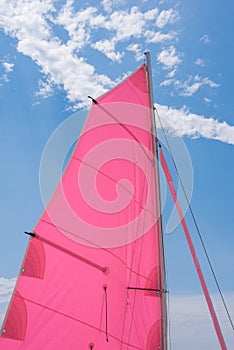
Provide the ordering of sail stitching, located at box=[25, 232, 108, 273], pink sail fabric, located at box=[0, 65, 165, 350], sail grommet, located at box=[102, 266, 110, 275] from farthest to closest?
sail grommet, located at box=[102, 266, 110, 275] → sail stitching, located at box=[25, 232, 108, 273] → pink sail fabric, located at box=[0, 65, 165, 350]

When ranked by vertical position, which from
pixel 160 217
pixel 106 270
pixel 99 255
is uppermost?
pixel 160 217

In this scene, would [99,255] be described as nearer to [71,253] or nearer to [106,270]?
[106,270]

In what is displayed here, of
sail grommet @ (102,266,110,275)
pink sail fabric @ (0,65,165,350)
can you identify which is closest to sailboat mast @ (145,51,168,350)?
pink sail fabric @ (0,65,165,350)

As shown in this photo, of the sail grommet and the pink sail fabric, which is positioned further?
the sail grommet

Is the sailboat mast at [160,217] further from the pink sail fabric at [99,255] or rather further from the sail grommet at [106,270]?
the sail grommet at [106,270]

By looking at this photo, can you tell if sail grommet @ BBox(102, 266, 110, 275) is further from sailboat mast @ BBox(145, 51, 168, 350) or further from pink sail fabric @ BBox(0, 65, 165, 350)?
sailboat mast @ BBox(145, 51, 168, 350)

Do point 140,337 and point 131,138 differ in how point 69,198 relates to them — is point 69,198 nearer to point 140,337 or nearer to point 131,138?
point 131,138

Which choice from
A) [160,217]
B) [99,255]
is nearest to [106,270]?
[99,255]

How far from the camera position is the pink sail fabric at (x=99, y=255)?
9.84 metres

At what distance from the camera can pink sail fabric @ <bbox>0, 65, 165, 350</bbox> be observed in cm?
984

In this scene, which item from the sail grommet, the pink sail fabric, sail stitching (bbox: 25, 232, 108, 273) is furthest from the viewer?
the sail grommet

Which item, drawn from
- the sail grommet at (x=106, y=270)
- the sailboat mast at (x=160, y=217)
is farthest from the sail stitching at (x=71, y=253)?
the sailboat mast at (x=160, y=217)

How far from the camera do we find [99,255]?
1053 centimetres

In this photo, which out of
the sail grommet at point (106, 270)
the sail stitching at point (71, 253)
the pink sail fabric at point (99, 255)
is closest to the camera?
the pink sail fabric at point (99, 255)
